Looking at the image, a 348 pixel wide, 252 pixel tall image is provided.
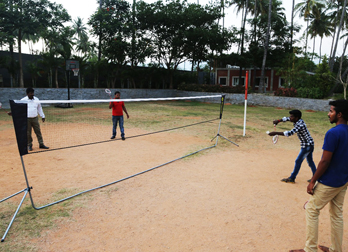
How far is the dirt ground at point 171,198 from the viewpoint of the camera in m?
3.71

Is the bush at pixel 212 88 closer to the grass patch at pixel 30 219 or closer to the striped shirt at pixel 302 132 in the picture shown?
the striped shirt at pixel 302 132

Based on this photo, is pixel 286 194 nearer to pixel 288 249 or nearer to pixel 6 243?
pixel 288 249

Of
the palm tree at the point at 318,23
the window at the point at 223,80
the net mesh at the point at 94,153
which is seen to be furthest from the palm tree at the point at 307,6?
the net mesh at the point at 94,153

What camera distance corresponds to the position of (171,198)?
16.7 feet

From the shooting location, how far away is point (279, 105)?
2589cm

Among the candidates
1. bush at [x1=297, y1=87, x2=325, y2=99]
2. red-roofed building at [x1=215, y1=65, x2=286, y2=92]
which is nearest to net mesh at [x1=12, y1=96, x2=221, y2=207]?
bush at [x1=297, y1=87, x2=325, y2=99]

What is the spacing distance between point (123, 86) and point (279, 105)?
17.6 meters

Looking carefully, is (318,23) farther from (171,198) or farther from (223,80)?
(171,198)

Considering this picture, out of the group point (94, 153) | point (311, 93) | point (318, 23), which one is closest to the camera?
point (94, 153)

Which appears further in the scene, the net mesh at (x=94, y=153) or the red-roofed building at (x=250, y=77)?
the red-roofed building at (x=250, y=77)

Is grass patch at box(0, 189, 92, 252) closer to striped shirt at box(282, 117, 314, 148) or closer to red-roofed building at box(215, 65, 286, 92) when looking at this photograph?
striped shirt at box(282, 117, 314, 148)

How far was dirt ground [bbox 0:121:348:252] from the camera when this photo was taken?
3.71 metres

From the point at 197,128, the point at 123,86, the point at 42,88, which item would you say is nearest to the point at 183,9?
the point at 123,86

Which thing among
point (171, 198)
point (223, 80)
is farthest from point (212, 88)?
point (171, 198)
